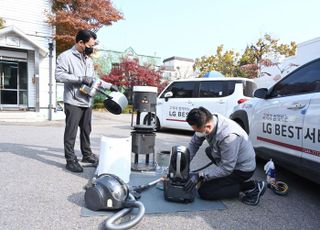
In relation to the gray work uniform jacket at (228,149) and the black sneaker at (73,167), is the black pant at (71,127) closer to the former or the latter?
the black sneaker at (73,167)

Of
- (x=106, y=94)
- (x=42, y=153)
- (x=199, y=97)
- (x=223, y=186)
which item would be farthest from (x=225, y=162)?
(x=199, y=97)

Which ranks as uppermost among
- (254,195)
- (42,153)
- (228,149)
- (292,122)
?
(292,122)

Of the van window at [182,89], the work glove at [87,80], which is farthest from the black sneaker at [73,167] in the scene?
the van window at [182,89]

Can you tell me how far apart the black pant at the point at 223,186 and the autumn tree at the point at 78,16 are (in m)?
12.3

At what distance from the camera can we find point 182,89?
8.77 metres

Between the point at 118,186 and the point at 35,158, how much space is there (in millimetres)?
2773

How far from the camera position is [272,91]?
4.18m

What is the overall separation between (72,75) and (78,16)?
38.9ft

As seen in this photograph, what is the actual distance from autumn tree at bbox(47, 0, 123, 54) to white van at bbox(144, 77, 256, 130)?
7393mm

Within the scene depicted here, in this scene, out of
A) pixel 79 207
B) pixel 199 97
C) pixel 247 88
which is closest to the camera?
pixel 79 207

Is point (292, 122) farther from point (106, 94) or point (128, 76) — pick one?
point (128, 76)

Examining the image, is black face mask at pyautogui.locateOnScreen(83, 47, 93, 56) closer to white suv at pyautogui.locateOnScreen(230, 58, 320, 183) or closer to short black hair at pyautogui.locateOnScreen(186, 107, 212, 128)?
short black hair at pyautogui.locateOnScreen(186, 107, 212, 128)

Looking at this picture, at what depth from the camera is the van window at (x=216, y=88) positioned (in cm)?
804

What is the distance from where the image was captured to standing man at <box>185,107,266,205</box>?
10.2 feet
